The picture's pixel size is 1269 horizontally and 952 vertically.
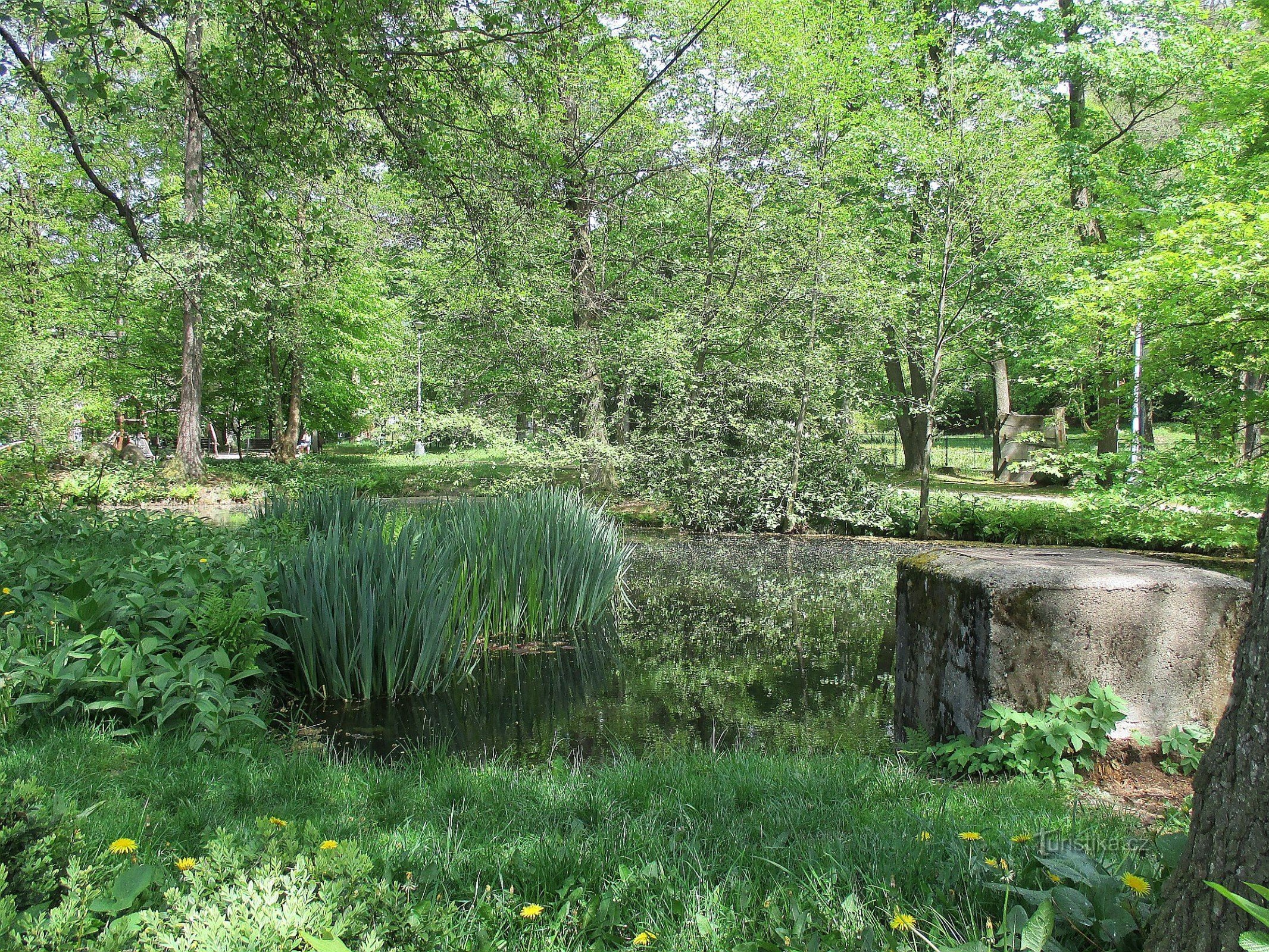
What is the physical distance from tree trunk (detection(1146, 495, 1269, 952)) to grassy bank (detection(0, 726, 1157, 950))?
37 centimetres

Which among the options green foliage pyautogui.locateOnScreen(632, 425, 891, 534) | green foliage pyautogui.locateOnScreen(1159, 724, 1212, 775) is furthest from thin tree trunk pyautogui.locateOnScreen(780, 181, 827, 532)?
green foliage pyautogui.locateOnScreen(1159, 724, 1212, 775)

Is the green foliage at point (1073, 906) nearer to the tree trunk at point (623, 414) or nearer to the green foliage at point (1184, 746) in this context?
the green foliage at point (1184, 746)

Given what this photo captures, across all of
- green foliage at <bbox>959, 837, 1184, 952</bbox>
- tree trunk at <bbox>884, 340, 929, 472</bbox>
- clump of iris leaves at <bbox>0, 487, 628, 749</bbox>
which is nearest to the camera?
green foliage at <bbox>959, 837, 1184, 952</bbox>

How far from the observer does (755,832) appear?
7.54 ft

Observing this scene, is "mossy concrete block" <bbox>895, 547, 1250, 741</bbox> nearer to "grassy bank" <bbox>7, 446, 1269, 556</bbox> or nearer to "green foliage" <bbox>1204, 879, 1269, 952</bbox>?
"green foliage" <bbox>1204, 879, 1269, 952</bbox>

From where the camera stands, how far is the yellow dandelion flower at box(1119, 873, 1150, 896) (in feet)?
5.05

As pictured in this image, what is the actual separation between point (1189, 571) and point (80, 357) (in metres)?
19.8

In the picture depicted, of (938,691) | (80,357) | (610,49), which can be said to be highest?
(610,49)

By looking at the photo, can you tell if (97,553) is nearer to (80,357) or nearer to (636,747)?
(636,747)

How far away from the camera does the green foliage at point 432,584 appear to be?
452 cm

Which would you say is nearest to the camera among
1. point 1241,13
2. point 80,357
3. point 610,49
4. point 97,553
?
point 97,553

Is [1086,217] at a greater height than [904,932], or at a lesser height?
greater

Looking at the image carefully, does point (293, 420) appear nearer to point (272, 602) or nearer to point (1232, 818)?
point (272, 602)

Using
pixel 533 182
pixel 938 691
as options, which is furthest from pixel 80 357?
pixel 938 691
